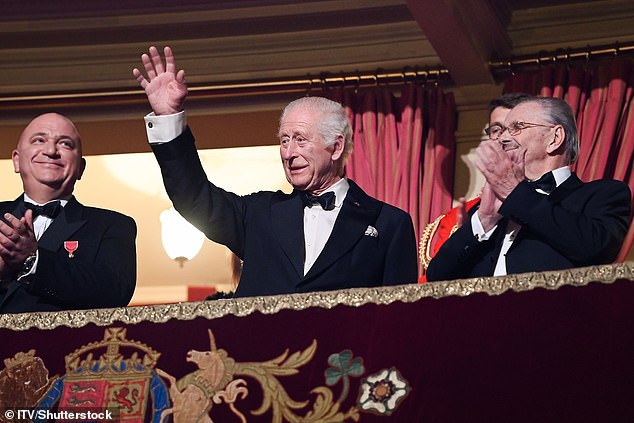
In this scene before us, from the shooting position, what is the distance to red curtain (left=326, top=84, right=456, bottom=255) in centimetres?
538

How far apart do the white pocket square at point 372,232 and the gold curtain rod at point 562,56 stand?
2448mm

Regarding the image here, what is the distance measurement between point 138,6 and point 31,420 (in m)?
3.36

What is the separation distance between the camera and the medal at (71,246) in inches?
126

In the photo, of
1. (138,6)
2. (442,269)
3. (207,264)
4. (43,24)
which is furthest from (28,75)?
(442,269)

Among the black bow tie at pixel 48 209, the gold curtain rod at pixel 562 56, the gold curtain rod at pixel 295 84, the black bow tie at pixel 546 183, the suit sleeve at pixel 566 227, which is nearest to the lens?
the suit sleeve at pixel 566 227

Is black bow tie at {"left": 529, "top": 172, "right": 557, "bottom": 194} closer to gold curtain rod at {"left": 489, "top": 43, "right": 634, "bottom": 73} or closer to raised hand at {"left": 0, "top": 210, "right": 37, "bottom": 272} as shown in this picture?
raised hand at {"left": 0, "top": 210, "right": 37, "bottom": 272}

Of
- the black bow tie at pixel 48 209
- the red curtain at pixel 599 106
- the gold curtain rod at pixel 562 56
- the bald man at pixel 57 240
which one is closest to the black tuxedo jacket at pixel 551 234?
the bald man at pixel 57 240

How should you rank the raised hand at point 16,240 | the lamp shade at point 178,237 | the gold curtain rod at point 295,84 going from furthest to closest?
1. the lamp shade at point 178,237
2. the gold curtain rod at point 295,84
3. the raised hand at point 16,240

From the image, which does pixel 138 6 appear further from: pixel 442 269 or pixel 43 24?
pixel 442 269

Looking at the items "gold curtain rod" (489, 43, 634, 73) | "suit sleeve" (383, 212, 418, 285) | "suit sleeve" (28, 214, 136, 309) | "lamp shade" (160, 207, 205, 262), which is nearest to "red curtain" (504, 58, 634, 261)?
"gold curtain rod" (489, 43, 634, 73)

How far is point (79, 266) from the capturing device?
3.06 m

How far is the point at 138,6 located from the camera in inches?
220

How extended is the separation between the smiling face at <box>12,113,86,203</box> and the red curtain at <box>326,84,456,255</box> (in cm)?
214

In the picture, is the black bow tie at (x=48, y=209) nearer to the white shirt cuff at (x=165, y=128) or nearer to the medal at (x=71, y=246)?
the medal at (x=71, y=246)
